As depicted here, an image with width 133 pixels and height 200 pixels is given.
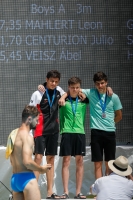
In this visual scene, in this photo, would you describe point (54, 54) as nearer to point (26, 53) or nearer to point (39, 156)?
point (26, 53)

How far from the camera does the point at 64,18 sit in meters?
8.24

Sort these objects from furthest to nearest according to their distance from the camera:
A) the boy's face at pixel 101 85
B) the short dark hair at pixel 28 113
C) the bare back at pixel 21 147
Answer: the boy's face at pixel 101 85 → the short dark hair at pixel 28 113 → the bare back at pixel 21 147

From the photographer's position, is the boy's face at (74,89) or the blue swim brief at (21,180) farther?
the boy's face at (74,89)

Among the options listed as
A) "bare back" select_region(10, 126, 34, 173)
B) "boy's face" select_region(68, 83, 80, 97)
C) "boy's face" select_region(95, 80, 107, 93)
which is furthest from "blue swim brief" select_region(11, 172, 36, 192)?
"boy's face" select_region(95, 80, 107, 93)

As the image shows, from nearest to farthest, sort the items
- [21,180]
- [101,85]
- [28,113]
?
1. [21,180]
2. [28,113]
3. [101,85]

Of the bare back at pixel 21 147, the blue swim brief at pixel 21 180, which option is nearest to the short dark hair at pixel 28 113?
the bare back at pixel 21 147

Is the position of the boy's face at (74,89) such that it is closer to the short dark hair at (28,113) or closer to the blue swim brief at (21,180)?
the short dark hair at (28,113)

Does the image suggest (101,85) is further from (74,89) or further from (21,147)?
(21,147)

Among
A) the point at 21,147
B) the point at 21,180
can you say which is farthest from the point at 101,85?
the point at 21,180

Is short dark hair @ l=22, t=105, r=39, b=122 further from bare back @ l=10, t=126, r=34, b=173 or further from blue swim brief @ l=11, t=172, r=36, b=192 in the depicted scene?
blue swim brief @ l=11, t=172, r=36, b=192

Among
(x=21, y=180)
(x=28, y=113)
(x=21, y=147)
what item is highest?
(x=28, y=113)

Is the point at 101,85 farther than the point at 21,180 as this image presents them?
Yes

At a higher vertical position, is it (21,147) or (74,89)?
(74,89)

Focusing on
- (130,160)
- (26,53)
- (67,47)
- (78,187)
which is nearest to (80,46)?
(67,47)
